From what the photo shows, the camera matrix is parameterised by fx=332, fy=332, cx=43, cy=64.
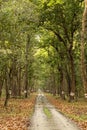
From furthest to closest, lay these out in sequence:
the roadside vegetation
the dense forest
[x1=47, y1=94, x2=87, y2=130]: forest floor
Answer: the dense forest → the roadside vegetation → [x1=47, y1=94, x2=87, y2=130]: forest floor

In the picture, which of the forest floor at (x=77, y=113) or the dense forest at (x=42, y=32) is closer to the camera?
the forest floor at (x=77, y=113)

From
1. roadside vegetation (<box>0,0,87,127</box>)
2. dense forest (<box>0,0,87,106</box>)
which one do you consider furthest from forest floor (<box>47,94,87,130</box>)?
dense forest (<box>0,0,87,106</box>)

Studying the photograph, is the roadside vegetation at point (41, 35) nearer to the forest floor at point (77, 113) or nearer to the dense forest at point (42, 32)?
the dense forest at point (42, 32)

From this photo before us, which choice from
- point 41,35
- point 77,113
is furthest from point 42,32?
point 77,113

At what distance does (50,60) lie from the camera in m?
59.0

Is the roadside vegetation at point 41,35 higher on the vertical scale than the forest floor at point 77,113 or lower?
higher

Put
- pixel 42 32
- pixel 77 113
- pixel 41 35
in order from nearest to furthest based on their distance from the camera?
pixel 77 113
pixel 42 32
pixel 41 35

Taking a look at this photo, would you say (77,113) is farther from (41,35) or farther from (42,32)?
(41,35)

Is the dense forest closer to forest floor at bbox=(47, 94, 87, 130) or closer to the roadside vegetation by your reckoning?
the roadside vegetation

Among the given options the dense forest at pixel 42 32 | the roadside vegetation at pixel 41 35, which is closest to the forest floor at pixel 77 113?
the roadside vegetation at pixel 41 35

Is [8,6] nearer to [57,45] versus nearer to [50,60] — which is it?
[57,45]

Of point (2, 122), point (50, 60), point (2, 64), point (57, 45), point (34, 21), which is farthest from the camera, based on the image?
point (50, 60)

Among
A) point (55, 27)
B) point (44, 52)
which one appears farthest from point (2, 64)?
point (44, 52)

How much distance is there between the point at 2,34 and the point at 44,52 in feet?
115
